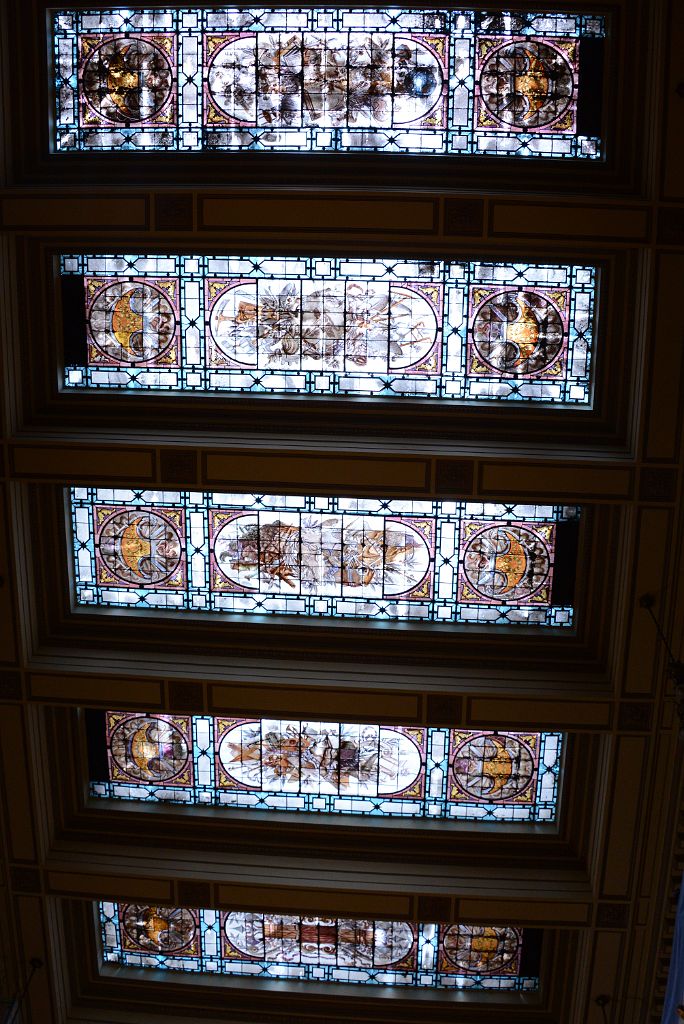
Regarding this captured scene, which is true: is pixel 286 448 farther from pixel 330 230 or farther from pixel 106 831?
pixel 106 831

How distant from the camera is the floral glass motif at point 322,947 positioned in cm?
783

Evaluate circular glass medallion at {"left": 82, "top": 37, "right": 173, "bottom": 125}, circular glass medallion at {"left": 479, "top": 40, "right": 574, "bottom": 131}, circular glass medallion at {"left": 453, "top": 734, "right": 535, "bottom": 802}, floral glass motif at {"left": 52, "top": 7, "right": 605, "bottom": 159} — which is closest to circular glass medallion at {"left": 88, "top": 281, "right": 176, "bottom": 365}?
floral glass motif at {"left": 52, "top": 7, "right": 605, "bottom": 159}

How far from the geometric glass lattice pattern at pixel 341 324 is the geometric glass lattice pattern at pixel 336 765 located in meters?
2.81

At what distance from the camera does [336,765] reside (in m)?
7.61

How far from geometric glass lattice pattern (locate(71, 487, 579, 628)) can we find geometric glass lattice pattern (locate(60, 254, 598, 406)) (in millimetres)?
941

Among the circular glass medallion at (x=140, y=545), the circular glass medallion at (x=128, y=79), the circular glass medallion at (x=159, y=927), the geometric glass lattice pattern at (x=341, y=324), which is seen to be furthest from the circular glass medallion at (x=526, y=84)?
the circular glass medallion at (x=159, y=927)

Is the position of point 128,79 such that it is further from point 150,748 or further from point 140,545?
point 150,748

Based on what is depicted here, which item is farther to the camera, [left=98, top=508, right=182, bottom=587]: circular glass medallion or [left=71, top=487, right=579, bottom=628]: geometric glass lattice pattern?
[left=98, top=508, right=182, bottom=587]: circular glass medallion

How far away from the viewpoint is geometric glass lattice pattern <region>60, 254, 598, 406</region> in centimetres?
678

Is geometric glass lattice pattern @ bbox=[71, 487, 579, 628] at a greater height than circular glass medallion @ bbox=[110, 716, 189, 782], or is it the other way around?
geometric glass lattice pattern @ bbox=[71, 487, 579, 628]

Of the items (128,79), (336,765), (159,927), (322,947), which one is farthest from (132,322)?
(322,947)

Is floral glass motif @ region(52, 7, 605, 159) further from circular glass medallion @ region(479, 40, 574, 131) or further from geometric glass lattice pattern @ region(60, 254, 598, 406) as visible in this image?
geometric glass lattice pattern @ region(60, 254, 598, 406)

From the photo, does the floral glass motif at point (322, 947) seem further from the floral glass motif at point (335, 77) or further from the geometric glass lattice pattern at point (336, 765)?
the floral glass motif at point (335, 77)

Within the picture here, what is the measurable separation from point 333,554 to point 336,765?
1.81 meters
